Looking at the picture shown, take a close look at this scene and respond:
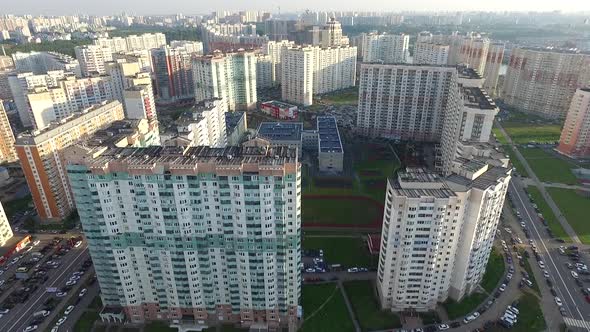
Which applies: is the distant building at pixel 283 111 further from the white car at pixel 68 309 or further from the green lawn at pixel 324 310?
the white car at pixel 68 309

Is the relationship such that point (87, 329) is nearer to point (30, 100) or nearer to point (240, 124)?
point (240, 124)

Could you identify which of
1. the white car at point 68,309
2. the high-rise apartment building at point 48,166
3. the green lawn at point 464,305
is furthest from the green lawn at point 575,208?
the high-rise apartment building at point 48,166

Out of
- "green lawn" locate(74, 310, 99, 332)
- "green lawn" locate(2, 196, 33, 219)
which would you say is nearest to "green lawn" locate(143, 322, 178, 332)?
"green lawn" locate(74, 310, 99, 332)

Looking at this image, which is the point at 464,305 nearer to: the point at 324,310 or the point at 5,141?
the point at 324,310

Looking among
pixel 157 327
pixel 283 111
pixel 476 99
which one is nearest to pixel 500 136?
pixel 476 99

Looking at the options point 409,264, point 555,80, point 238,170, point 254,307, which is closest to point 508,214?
point 409,264

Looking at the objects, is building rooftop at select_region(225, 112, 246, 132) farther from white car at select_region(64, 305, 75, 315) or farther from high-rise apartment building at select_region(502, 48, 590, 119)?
high-rise apartment building at select_region(502, 48, 590, 119)
